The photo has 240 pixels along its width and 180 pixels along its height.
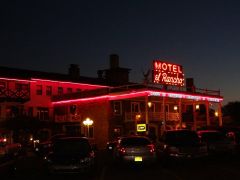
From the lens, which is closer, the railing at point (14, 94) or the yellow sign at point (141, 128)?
the yellow sign at point (141, 128)

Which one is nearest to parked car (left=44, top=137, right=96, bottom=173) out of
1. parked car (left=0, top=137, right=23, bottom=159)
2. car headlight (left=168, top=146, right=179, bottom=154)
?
car headlight (left=168, top=146, right=179, bottom=154)

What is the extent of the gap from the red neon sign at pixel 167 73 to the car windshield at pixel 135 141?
1980 cm

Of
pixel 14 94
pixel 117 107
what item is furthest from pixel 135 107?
pixel 14 94

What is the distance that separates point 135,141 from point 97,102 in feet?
81.7

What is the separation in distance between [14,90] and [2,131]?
4.77 metres

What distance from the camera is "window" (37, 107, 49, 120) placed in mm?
49259

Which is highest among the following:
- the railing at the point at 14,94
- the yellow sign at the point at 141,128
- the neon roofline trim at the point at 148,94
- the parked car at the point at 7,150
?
the railing at the point at 14,94

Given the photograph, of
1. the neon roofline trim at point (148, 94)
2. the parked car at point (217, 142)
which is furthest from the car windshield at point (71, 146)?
the neon roofline trim at point (148, 94)

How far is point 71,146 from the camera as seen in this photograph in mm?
16641

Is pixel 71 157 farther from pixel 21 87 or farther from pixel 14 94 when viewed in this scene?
pixel 21 87

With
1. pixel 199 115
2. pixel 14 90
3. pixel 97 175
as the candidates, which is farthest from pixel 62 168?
pixel 199 115

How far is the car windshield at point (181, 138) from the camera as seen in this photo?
20.0 meters

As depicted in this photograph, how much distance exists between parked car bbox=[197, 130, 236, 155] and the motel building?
14.6 metres

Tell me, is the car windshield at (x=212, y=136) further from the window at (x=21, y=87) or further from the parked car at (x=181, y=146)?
Answer: the window at (x=21, y=87)
